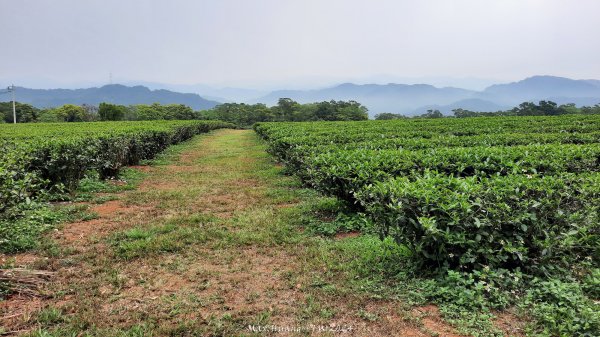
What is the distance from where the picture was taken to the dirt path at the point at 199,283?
3.28m

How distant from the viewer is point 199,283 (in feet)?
13.5

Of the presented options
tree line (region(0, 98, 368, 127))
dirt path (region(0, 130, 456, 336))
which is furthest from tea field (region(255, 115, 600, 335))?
tree line (region(0, 98, 368, 127))

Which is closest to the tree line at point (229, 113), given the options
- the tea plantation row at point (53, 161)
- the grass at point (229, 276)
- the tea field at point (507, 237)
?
the tea plantation row at point (53, 161)

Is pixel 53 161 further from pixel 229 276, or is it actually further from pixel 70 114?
pixel 70 114

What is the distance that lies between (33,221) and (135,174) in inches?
238

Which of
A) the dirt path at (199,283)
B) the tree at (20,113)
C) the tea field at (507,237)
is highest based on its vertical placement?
the tree at (20,113)

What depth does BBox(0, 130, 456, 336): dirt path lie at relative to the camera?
3.28 metres

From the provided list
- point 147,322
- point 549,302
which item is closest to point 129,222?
point 147,322

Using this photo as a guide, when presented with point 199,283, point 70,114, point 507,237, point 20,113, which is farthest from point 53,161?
point 70,114

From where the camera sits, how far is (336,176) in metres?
6.11

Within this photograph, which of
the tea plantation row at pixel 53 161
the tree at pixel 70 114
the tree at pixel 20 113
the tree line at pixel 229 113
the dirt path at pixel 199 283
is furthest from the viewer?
the tree at pixel 70 114

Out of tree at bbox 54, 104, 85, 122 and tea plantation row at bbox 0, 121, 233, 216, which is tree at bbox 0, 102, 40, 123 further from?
tea plantation row at bbox 0, 121, 233, 216

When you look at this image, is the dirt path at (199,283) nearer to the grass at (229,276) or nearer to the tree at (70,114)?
the grass at (229,276)

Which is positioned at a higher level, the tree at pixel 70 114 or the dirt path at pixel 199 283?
the tree at pixel 70 114
